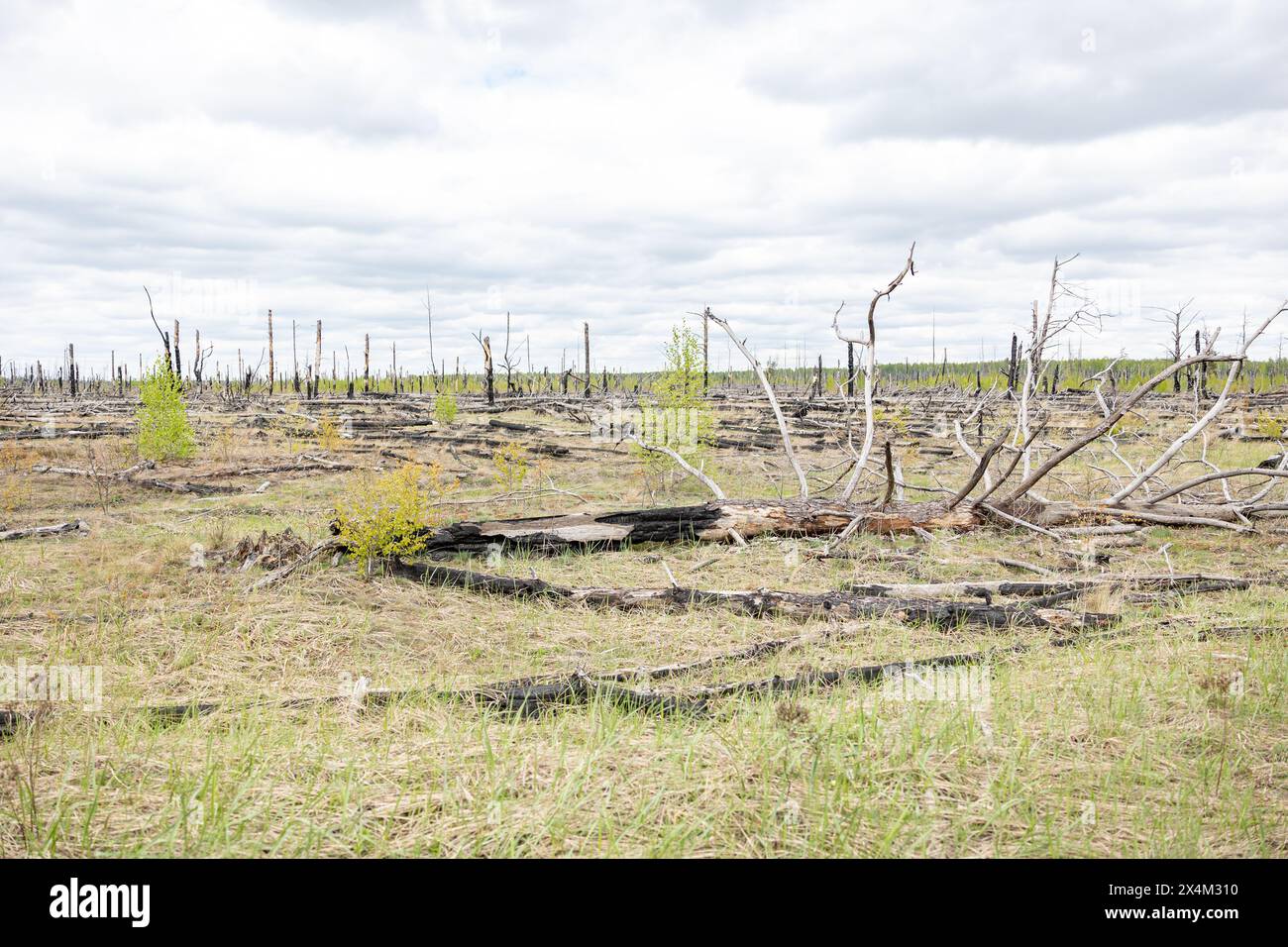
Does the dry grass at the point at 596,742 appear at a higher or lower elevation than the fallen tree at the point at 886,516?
lower

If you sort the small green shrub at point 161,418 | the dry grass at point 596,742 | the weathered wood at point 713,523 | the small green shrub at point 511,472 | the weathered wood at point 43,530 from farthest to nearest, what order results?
the small green shrub at point 161,418, the small green shrub at point 511,472, the weathered wood at point 43,530, the weathered wood at point 713,523, the dry grass at point 596,742

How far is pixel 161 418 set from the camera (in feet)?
57.5

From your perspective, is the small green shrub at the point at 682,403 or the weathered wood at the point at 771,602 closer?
the weathered wood at the point at 771,602

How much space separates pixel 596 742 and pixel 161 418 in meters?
18.1

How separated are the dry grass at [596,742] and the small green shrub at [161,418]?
438 inches

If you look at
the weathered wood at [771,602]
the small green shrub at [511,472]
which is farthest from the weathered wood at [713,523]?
the small green shrub at [511,472]

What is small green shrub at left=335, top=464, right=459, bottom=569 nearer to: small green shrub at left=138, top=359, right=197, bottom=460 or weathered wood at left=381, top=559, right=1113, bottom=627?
weathered wood at left=381, top=559, right=1113, bottom=627

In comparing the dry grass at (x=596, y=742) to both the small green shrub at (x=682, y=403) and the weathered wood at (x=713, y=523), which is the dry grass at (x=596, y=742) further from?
the small green shrub at (x=682, y=403)

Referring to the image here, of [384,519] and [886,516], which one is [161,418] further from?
[886,516]

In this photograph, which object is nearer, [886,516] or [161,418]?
[886,516]

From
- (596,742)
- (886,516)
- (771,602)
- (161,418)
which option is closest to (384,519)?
(771,602)

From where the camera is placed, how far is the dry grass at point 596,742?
2.72 metres

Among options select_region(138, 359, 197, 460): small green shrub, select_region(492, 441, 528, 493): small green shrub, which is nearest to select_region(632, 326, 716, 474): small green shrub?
select_region(492, 441, 528, 493): small green shrub
